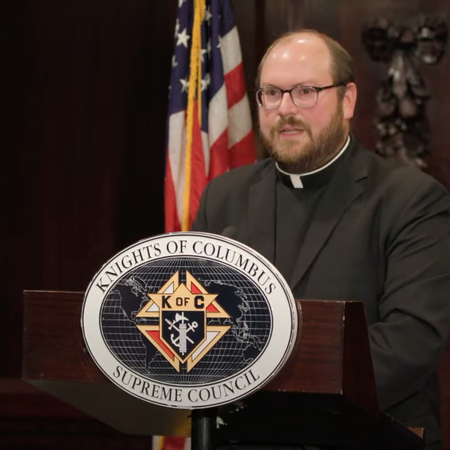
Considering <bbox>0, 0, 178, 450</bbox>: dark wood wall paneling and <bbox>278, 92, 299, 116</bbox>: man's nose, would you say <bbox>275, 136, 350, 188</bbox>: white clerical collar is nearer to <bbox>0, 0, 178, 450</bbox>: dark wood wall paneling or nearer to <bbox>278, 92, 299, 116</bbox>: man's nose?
<bbox>278, 92, 299, 116</bbox>: man's nose

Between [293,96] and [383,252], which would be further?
[293,96]

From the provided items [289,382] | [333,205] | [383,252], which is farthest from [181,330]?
[333,205]

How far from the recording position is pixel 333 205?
262cm

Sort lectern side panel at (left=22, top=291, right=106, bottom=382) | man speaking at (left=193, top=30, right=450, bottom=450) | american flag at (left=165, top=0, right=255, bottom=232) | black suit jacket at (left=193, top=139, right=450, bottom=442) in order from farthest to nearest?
american flag at (left=165, top=0, right=255, bottom=232), man speaking at (left=193, top=30, right=450, bottom=450), black suit jacket at (left=193, top=139, right=450, bottom=442), lectern side panel at (left=22, top=291, right=106, bottom=382)

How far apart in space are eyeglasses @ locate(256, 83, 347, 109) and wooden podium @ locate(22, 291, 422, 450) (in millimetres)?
1009

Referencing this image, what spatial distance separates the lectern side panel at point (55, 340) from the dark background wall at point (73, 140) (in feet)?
8.29

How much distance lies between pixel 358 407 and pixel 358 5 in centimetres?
266

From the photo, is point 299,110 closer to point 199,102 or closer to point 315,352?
point 315,352

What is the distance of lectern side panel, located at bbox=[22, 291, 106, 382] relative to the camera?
1.60 m

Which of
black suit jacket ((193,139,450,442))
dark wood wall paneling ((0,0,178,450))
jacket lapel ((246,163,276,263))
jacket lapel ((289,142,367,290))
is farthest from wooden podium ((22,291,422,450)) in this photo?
dark wood wall paneling ((0,0,178,450))

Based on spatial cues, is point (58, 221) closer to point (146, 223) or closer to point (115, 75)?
point (146, 223)

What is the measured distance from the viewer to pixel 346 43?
3928 mm

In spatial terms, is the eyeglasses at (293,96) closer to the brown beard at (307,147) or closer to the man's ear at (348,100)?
the brown beard at (307,147)

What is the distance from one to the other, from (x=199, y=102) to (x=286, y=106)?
1.37 metres
